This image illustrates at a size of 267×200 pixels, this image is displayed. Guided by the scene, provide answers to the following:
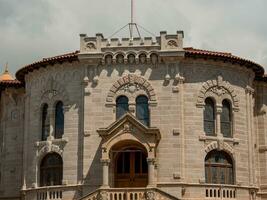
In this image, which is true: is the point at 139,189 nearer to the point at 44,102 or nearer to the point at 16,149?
the point at 44,102

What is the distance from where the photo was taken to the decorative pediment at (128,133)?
35.3 m

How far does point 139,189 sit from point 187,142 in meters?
4.52

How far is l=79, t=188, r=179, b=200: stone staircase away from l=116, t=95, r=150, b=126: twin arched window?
4.90 metres

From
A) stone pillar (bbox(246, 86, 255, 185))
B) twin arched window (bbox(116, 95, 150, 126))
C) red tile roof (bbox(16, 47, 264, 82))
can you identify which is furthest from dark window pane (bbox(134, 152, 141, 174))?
stone pillar (bbox(246, 86, 255, 185))

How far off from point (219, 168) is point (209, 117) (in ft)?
9.63

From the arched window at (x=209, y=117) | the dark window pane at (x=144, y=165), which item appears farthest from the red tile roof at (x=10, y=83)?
the arched window at (x=209, y=117)

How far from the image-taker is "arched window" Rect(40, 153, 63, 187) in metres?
38.1

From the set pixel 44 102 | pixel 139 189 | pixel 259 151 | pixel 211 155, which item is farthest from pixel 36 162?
pixel 259 151

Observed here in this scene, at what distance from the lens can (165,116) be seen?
122ft

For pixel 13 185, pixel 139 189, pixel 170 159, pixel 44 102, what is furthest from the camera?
pixel 13 185

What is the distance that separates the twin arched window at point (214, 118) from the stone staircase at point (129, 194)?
5.60 meters

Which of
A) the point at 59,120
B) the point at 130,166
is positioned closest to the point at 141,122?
the point at 130,166

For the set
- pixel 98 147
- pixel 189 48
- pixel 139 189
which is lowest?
pixel 139 189

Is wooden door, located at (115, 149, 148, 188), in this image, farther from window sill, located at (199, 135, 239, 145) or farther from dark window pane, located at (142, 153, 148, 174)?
window sill, located at (199, 135, 239, 145)
